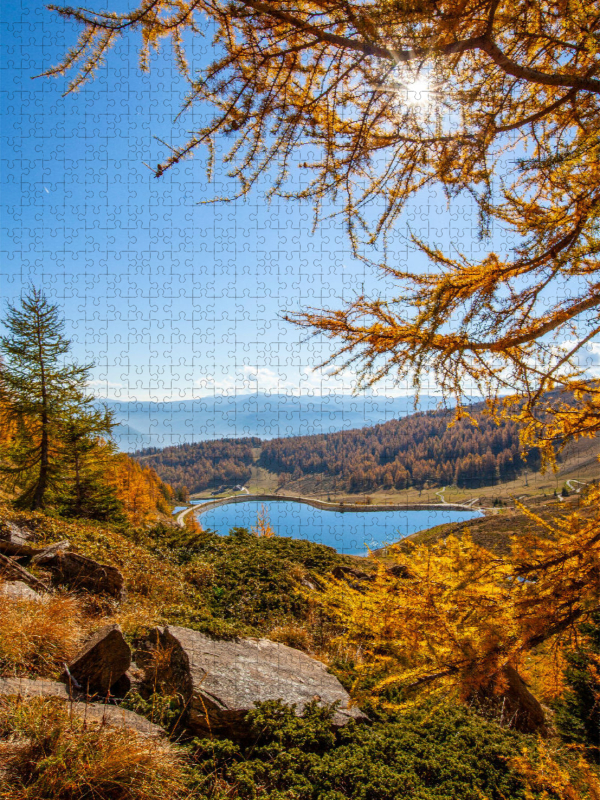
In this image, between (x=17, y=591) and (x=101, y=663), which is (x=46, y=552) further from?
(x=101, y=663)

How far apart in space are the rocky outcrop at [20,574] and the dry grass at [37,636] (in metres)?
0.83

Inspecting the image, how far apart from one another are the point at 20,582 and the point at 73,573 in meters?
1.05

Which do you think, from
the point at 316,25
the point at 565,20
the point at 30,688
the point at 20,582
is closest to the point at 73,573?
the point at 20,582

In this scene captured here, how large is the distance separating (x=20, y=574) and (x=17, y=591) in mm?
751

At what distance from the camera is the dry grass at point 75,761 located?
7.34 feet

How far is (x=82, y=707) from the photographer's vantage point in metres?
3.05

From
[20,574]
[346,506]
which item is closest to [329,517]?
[346,506]

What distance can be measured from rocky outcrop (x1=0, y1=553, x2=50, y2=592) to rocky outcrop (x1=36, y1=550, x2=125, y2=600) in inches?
19.9

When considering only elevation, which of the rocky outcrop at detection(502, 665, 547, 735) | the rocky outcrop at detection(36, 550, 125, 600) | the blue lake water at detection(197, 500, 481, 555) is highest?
the rocky outcrop at detection(36, 550, 125, 600)

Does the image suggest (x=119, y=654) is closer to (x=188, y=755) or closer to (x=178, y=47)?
(x=188, y=755)

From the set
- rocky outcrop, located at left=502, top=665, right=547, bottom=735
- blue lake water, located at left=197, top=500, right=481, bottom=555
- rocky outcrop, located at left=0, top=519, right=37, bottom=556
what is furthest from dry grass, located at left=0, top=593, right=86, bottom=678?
blue lake water, located at left=197, top=500, right=481, bottom=555

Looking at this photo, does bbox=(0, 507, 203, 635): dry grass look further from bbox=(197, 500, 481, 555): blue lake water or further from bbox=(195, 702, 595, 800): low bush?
bbox=(197, 500, 481, 555): blue lake water

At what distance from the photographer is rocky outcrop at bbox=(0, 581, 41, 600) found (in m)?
4.76

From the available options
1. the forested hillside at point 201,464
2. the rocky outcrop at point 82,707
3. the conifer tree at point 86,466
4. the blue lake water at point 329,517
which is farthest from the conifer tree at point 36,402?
the forested hillside at point 201,464
